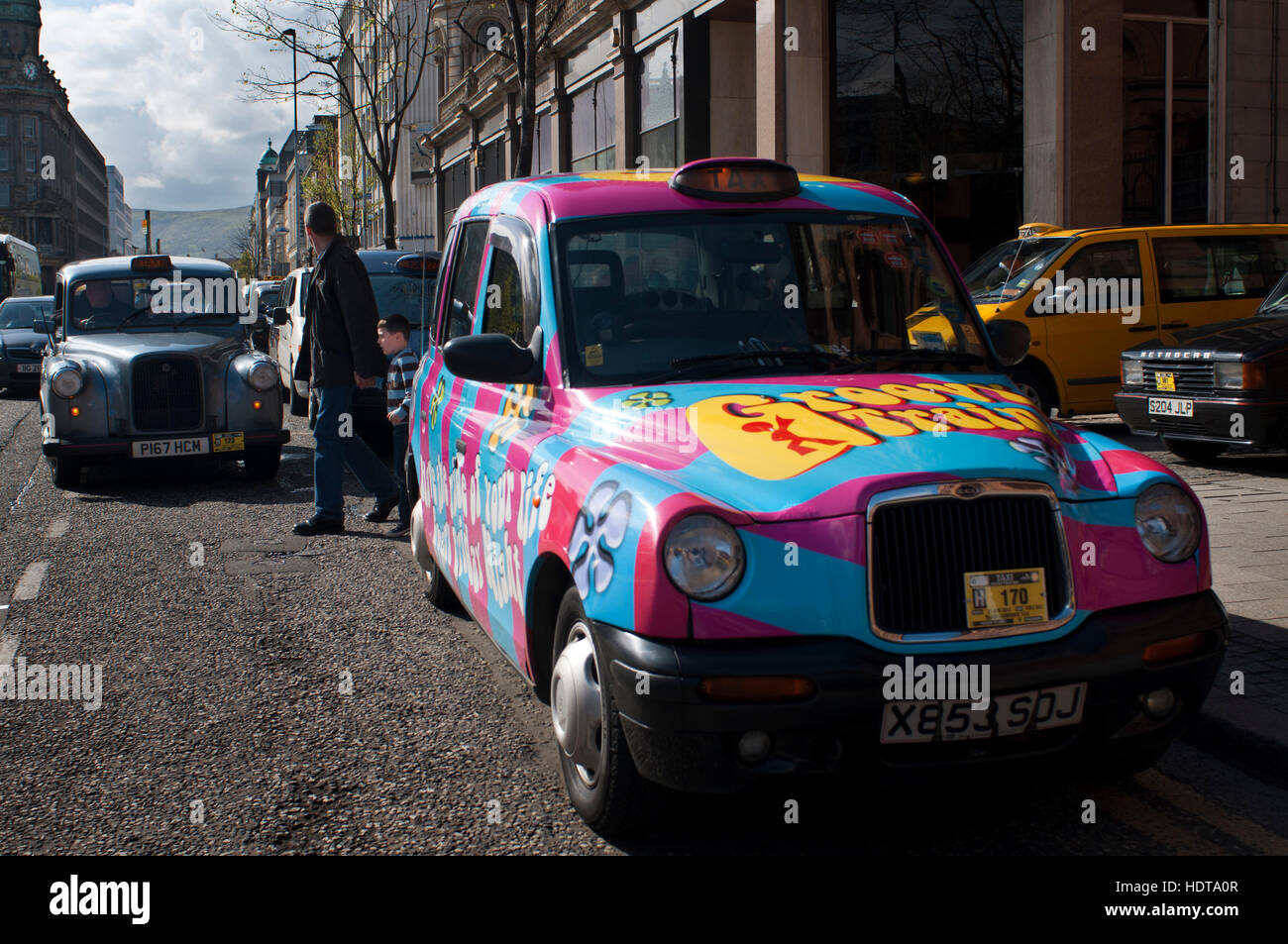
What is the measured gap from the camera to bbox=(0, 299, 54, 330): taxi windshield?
22.9 m

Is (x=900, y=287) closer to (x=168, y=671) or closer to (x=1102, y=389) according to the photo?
(x=168, y=671)

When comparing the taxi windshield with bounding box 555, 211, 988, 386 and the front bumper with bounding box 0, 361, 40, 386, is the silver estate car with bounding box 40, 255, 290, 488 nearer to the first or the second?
the taxi windshield with bounding box 555, 211, 988, 386

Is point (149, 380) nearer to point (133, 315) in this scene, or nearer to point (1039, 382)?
point (133, 315)

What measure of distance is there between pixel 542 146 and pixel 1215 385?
2341cm

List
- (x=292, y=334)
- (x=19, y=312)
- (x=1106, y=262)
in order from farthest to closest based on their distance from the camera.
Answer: (x=19, y=312) < (x=292, y=334) < (x=1106, y=262)

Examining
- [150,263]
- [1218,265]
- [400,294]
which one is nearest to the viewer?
[150,263]

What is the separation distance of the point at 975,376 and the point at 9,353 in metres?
20.8

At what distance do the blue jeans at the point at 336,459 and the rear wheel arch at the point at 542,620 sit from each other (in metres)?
4.60

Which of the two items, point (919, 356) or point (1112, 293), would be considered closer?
point (919, 356)

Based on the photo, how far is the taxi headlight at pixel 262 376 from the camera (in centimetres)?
1087

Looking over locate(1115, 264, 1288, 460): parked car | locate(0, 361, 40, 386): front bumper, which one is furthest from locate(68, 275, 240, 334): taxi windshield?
locate(0, 361, 40, 386): front bumper

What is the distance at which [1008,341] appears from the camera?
14.9 ft

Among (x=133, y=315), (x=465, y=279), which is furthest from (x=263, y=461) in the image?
(x=465, y=279)

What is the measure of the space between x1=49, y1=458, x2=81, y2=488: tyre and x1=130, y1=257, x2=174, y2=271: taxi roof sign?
2.23 m
